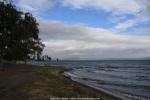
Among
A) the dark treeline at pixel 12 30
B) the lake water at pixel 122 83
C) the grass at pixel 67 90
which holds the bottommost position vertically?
the lake water at pixel 122 83

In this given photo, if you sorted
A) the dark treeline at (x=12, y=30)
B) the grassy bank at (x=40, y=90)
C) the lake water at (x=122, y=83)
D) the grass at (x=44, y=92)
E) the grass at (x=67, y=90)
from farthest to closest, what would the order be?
the dark treeline at (x=12, y=30) → the lake water at (x=122, y=83) → the grass at (x=67, y=90) → the grassy bank at (x=40, y=90) → the grass at (x=44, y=92)

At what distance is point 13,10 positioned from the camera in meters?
47.0

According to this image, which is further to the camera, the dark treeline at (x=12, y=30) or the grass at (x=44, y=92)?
the dark treeline at (x=12, y=30)

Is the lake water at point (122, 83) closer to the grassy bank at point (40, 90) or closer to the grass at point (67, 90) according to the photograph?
the grassy bank at point (40, 90)

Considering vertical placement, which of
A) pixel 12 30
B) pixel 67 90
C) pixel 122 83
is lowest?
pixel 122 83

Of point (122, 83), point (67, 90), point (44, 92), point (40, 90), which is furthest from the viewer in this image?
point (122, 83)

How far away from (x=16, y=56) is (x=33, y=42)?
19.1 meters

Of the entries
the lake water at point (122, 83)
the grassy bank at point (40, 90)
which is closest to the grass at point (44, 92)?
the grassy bank at point (40, 90)

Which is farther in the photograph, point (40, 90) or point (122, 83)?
point (122, 83)

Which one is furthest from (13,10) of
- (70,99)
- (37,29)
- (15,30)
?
(70,99)

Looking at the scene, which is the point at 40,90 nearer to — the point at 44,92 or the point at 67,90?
the point at 44,92

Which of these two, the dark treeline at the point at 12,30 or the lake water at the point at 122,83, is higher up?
the dark treeline at the point at 12,30

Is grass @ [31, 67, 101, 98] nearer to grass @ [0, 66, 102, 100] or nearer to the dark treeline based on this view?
grass @ [0, 66, 102, 100]

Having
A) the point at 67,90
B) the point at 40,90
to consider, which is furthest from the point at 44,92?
the point at 67,90
